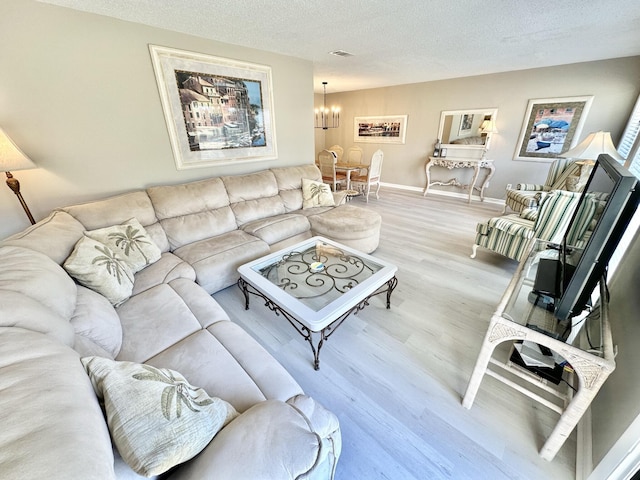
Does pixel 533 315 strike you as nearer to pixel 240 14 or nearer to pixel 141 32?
pixel 240 14

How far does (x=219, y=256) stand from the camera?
2.20m

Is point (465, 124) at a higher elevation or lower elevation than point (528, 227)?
higher

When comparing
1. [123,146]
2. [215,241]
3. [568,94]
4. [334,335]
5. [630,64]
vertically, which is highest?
[630,64]

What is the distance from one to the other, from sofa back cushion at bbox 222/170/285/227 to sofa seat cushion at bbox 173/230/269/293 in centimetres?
43

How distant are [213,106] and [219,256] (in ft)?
5.74

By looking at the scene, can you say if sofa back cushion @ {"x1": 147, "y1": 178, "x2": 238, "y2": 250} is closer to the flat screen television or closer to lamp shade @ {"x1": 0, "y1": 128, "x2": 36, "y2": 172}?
lamp shade @ {"x1": 0, "y1": 128, "x2": 36, "y2": 172}

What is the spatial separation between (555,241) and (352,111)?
5.57 m

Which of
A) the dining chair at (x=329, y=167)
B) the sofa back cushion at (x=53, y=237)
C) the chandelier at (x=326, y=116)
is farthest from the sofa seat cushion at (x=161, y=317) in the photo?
the chandelier at (x=326, y=116)

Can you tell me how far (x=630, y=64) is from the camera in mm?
3346

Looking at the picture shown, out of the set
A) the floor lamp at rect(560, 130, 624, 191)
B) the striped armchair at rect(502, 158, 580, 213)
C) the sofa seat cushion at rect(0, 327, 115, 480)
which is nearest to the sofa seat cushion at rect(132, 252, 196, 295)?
the sofa seat cushion at rect(0, 327, 115, 480)

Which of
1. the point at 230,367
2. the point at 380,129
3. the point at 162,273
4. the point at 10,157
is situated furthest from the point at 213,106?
the point at 380,129

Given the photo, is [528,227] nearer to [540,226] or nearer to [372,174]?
[540,226]

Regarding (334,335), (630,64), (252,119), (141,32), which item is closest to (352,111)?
(252,119)

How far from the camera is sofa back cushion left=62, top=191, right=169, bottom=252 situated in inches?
75.4
